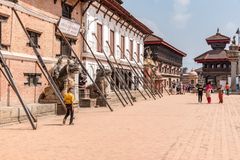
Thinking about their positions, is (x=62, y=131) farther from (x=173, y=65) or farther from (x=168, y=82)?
(x=173, y=65)

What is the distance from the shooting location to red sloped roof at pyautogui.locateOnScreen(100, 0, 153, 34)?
27.5 m

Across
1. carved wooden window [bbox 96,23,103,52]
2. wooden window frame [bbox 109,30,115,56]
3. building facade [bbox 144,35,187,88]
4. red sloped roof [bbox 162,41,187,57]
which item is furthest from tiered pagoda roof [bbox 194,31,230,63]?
carved wooden window [bbox 96,23,103,52]

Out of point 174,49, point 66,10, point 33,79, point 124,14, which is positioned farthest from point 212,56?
point 33,79

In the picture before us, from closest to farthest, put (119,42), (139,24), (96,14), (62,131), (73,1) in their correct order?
(62,131) → (73,1) → (96,14) → (119,42) → (139,24)

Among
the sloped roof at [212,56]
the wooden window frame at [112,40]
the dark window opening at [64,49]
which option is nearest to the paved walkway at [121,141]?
the dark window opening at [64,49]

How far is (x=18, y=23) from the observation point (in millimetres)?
17031

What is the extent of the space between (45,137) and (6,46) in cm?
721

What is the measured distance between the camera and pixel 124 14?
31.4 meters

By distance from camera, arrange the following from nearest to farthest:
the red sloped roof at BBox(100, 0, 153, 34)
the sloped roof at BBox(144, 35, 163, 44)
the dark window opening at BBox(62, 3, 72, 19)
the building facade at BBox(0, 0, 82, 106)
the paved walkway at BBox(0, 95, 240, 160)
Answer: the paved walkway at BBox(0, 95, 240, 160) < the building facade at BBox(0, 0, 82, 106) < the dark window opening at BBox(62, 3, 72, 19) < the red sloped roof at BBox(100, 0, 153, 34) < the sloped roof at BBox(144, 35, 163, 44)

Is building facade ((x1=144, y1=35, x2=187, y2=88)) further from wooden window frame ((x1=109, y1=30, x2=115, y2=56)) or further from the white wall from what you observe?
wooden window frame ((x1=109, y1=30, x2=115, y2=56))

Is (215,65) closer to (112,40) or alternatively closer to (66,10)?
(112,40)

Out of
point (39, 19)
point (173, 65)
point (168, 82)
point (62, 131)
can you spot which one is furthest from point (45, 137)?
point (173, 65)

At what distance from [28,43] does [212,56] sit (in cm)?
5394

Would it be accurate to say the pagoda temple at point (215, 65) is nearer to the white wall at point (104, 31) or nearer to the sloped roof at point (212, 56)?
the sloped roof at point (212, 56)
